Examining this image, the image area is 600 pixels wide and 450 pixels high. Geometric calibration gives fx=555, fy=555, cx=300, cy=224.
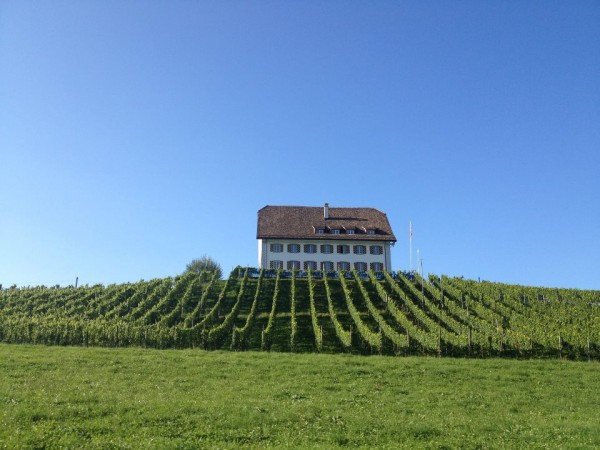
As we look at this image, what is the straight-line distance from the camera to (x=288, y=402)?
19.7 meters

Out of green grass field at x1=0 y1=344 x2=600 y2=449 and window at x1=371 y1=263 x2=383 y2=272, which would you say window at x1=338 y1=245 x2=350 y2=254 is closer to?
window at x1=371 y1=263 x2=383 y2=272

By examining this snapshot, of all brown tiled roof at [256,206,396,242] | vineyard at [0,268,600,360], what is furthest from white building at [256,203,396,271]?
vineyard at [0,268,600,360]

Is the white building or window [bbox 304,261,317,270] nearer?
window [bbox 304,261,317,270]

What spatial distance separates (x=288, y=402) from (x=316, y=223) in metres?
66.9

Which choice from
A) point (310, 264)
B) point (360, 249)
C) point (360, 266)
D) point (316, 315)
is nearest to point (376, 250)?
point (360, 249)

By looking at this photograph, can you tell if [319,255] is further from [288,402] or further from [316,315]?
[288,402]

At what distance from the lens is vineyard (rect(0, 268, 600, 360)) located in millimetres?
39425

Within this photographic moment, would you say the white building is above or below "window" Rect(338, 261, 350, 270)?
above

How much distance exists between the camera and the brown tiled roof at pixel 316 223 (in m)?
83.2

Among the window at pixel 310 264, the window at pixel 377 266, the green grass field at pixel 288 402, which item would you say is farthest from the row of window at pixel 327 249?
the green grass field at pixel 288 402

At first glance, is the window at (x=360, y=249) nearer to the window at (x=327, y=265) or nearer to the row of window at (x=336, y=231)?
the row of window at (x=336, y=231)

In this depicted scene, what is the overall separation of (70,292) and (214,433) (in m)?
51.2

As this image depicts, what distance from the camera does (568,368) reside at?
1241 inches

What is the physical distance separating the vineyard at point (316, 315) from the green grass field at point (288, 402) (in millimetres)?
6854
